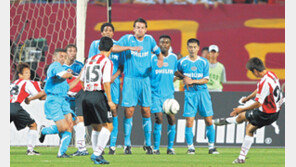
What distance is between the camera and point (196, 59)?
427 inches

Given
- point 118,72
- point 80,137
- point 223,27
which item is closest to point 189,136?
point 118,72

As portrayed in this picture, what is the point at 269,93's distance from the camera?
8.72 metres

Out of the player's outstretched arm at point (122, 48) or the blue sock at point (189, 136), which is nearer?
Result: the player's outstretched arm at point (122, 48)

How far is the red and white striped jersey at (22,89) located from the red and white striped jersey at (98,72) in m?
2.75

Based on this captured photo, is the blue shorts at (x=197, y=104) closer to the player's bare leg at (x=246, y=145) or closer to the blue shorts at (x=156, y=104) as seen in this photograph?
the blue shorts at (x=156, y=104)

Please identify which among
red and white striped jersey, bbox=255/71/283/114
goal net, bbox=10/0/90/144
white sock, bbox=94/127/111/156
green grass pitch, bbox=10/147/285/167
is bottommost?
green grass pitch, bbox=10/147/285/167

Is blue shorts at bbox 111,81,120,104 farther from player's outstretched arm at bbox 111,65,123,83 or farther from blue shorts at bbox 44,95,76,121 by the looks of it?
blue shorts at bbox 44,95,76,121

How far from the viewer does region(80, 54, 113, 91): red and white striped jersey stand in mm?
8070

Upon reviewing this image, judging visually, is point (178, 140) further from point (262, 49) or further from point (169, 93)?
point (262, 49)

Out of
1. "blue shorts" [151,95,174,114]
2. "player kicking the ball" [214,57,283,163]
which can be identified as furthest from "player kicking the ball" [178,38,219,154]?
"player kicking the ball" [214,57,283,163]

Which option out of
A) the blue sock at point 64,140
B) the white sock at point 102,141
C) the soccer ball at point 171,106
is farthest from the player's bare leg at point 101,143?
the soccer ball at point 171,106

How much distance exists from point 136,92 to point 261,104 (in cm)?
244

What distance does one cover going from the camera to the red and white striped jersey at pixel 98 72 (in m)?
8.07

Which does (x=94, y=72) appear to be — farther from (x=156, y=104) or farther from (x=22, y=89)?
(x=22, y=89)
